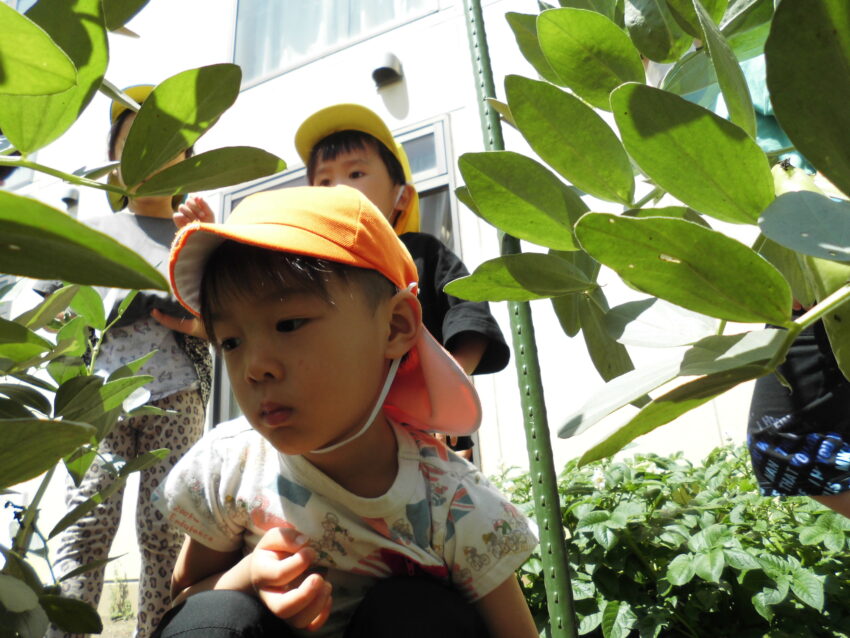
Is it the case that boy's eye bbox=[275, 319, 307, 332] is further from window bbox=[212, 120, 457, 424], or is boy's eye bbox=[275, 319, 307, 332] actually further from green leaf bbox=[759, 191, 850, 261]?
window bbox=[212, 120, 457, 424]

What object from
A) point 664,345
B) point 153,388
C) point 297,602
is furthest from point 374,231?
point 153,388

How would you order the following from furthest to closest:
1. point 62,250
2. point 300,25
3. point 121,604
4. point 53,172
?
1. point 300,25
2. point 121,604
3. point 53,172
4. point 62,250

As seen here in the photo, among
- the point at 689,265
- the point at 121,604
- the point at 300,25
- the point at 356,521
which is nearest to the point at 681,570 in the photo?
the point at 356,521

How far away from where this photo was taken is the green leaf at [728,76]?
0.78ft

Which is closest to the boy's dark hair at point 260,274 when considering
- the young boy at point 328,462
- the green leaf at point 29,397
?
the young boy at point 328,462

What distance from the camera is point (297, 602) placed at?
2.01 ft

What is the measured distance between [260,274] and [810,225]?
0.56 metres

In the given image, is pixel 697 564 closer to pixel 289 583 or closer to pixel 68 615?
pixel 289 583

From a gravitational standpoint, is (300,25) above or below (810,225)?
above

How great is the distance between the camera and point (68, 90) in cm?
27

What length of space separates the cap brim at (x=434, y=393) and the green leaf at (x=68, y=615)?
43cm

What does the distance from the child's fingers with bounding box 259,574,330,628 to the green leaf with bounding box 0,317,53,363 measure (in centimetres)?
34

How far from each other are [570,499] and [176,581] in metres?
1.01

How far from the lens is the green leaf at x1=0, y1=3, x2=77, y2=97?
0.66ft
